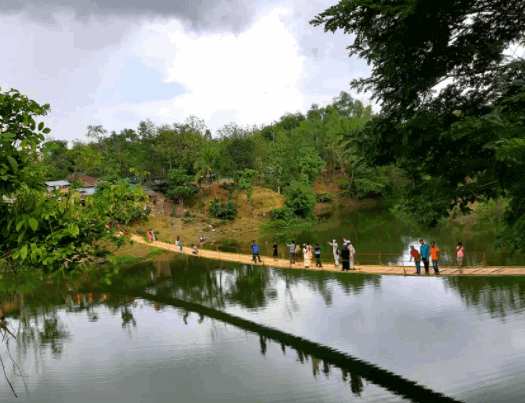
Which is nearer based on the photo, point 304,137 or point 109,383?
point 109,383

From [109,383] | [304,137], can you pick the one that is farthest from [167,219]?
[109,383]

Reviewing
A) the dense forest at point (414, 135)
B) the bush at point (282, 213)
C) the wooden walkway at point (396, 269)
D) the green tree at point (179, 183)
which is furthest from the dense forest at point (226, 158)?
the dense forest at point (414, 135)

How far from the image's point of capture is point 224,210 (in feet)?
137

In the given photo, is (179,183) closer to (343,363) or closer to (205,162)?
(205,162)

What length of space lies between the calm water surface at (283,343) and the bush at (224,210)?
22.8 m

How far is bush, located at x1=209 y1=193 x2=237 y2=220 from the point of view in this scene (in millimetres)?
42016

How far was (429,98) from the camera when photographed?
7496 millimetres

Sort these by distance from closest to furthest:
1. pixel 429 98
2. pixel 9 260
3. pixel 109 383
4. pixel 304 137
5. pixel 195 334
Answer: pixel 9 260, pixel 429 98, pixel 109 383, pixel 195 334, pixel 304 137

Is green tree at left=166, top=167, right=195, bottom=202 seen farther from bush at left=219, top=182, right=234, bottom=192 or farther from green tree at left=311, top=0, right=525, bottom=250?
green tree at left=311, top=0, right=525, bottom=250

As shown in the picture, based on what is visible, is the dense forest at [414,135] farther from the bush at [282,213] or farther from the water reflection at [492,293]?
the bush at [282,213]

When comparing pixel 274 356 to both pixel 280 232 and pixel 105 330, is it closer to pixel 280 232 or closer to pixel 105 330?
pixel 105 330

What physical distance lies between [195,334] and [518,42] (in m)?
12.6

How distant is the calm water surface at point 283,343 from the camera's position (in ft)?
32.1

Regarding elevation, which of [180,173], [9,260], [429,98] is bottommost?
[9,260]
